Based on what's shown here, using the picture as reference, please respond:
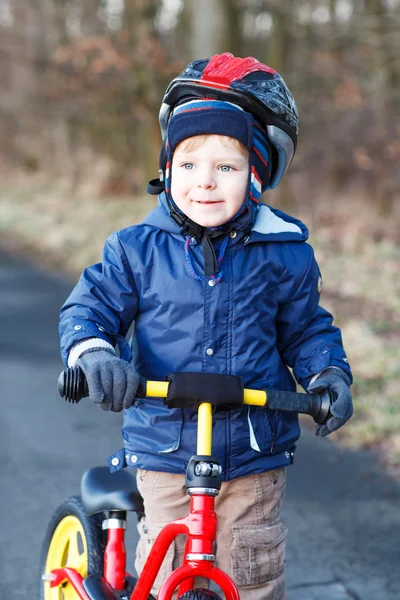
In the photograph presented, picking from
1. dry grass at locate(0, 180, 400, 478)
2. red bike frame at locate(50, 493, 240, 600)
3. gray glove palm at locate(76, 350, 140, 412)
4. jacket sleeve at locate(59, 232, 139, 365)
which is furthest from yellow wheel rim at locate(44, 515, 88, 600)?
dry grass at locate(0, 180, 400, 478)

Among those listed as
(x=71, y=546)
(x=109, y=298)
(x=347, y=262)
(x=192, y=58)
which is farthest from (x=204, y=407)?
(x=192, y=58)

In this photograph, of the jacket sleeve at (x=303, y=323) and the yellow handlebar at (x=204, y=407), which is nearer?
the yellow handlebar at (x=204, y=407)

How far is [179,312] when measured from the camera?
8.09ft

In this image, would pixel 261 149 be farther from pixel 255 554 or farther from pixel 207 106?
pixel 255 554

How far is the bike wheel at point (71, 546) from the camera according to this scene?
2797 mm

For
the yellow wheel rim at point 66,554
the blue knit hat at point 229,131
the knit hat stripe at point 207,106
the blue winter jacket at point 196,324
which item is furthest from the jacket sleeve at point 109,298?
the yellow wheel rim at point 66,554

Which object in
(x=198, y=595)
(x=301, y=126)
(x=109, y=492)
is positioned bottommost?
(x=198, y=595)

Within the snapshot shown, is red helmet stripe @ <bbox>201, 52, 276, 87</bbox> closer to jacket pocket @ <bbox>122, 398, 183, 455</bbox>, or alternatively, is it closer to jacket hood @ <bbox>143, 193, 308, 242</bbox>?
jacket hood @ <bbox>143, 193, 308, 242</bbox>

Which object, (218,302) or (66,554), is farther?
(66,554)

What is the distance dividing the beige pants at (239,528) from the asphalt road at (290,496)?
1.11 metres

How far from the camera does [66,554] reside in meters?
3.18

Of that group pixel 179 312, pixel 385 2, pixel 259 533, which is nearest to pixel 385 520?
pixel 259 533

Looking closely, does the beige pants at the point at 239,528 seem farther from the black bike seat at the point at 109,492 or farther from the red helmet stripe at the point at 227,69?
the red helmet stripe at the point at 227,69

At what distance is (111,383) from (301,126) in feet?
45.5
